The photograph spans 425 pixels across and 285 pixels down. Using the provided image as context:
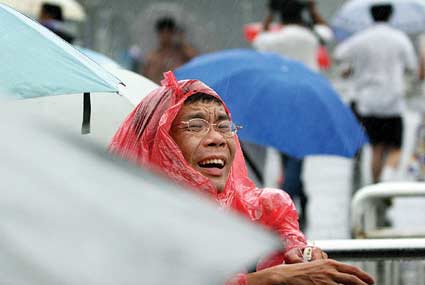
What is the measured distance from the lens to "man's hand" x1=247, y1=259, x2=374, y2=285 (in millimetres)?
3461

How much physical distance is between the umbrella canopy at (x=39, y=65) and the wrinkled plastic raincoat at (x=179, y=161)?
137 mm

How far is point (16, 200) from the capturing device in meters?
2.17

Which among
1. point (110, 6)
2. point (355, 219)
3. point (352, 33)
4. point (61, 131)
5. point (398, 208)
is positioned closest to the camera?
point (61, 131)

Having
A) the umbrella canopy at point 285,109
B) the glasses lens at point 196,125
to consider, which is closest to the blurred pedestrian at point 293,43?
the umbrella canopy at point 285,109

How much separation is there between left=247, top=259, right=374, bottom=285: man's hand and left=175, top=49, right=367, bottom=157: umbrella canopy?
3207 mm

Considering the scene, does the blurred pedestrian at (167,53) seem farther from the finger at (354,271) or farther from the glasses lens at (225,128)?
the finger at (354,271)

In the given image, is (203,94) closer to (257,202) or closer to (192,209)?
(257,202)

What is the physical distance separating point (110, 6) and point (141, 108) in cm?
1890

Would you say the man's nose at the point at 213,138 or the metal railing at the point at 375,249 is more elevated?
the man's nose at the point at 213,138

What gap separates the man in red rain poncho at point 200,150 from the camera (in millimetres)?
3834

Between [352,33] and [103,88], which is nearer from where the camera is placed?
[103,88]

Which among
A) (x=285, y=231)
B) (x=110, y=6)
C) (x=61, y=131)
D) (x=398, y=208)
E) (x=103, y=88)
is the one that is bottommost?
(x=61, y=131)

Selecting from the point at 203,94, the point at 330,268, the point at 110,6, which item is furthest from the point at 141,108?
the point at 110,6

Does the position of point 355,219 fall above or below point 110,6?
below
